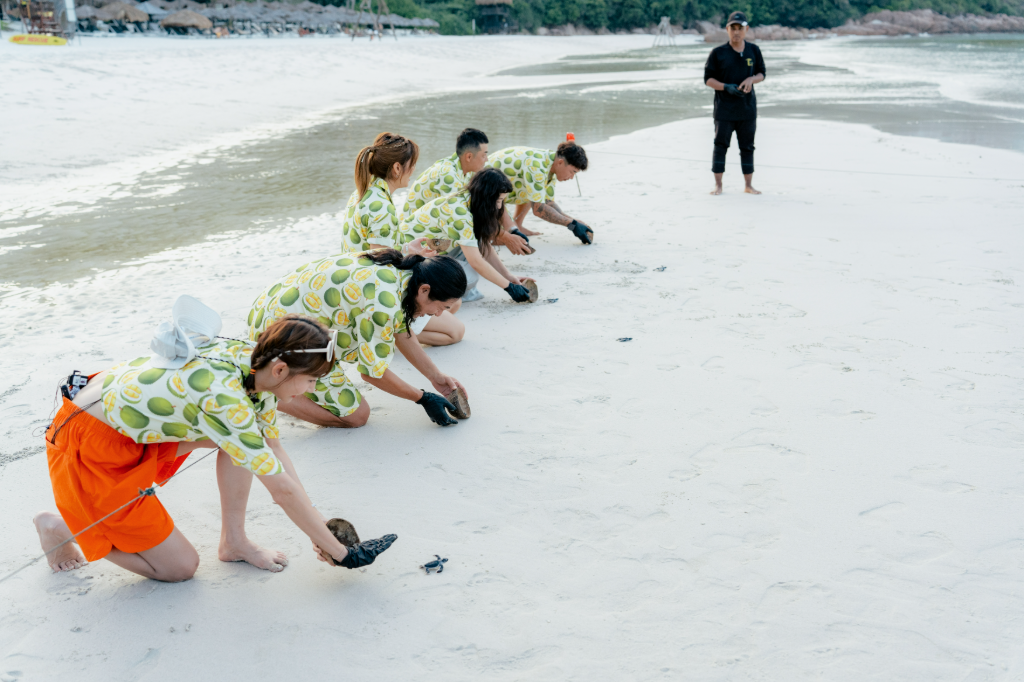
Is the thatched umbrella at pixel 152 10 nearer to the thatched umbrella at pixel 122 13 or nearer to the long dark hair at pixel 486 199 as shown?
the thatched umbrella at pixel 122 13

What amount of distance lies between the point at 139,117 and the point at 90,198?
476 cm

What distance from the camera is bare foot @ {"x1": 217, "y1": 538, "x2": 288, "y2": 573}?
7.77ft

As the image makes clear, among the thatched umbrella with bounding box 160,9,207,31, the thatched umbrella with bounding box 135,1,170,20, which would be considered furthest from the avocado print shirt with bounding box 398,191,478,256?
the thatched umbrella with bounding box 135,1,170,20

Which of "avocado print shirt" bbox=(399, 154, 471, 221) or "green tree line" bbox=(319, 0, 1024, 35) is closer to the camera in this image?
"avocado print shirt" bbox=(399, 154, 471, 221)

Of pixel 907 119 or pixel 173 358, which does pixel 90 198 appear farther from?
pixel 907 119

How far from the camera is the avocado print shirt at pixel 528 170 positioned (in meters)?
5.14

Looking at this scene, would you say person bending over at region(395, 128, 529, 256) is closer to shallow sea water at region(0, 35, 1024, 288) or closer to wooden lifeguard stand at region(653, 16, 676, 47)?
shallow sea water at region(0, 35, 1024, 288)

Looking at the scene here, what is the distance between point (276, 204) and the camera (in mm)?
7234

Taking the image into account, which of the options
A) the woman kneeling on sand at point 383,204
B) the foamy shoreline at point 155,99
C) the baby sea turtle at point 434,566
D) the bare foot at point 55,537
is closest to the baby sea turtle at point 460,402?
the woman kneeling on sand at point 383,204

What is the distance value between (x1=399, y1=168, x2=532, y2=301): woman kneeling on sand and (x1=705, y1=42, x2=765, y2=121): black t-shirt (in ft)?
11.7

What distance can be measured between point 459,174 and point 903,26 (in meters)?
77.7

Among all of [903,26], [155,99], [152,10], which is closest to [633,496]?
[155,99]

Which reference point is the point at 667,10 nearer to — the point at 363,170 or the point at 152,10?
the point at 152,10

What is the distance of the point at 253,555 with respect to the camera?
7.78 ft
